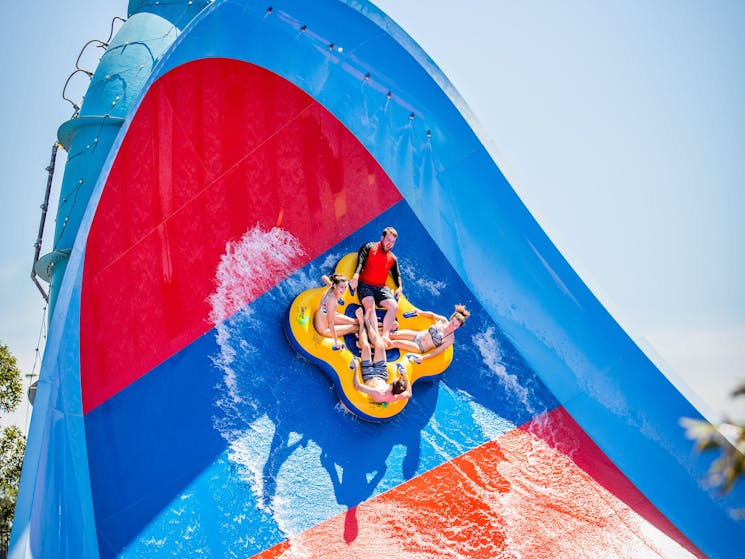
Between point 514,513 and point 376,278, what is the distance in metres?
1.93

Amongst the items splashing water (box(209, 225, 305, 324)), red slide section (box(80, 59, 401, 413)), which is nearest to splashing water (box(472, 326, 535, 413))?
red slide section (box(80, 59, 401, 413))

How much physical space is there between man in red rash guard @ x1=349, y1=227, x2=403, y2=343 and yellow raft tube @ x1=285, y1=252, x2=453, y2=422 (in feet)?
0.35

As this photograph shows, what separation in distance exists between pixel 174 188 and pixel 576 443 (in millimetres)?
3568

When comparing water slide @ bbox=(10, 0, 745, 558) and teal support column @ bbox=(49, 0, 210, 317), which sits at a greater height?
teal support column @ bbox=(49, 0, 210, 317)

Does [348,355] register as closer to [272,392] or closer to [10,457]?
[272,392]

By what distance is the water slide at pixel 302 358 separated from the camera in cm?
401

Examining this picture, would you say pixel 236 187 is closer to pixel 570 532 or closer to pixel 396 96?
pixel 396 96

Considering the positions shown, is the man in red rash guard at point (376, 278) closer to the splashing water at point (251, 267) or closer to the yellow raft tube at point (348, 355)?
the yellow raft tube at point (348, 355)

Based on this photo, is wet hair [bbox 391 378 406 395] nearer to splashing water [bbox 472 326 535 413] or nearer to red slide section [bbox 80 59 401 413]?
splashing water [bbox 472 326 535 413]

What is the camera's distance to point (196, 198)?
4.84 meters

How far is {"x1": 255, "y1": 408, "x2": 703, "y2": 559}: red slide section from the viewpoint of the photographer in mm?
3996

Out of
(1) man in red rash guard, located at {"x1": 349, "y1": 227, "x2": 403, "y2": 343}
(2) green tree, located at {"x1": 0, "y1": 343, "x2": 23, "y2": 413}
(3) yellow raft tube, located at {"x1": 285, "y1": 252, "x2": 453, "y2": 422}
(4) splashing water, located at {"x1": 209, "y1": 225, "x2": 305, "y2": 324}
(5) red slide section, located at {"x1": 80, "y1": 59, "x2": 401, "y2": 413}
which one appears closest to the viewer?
(5) red slide section, located at {"x1": 80, "y1": 59, "x2": 401, "y2": 413}

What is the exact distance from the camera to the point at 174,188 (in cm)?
478

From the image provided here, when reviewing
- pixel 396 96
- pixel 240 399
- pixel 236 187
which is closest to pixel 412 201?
pixel 396 96
